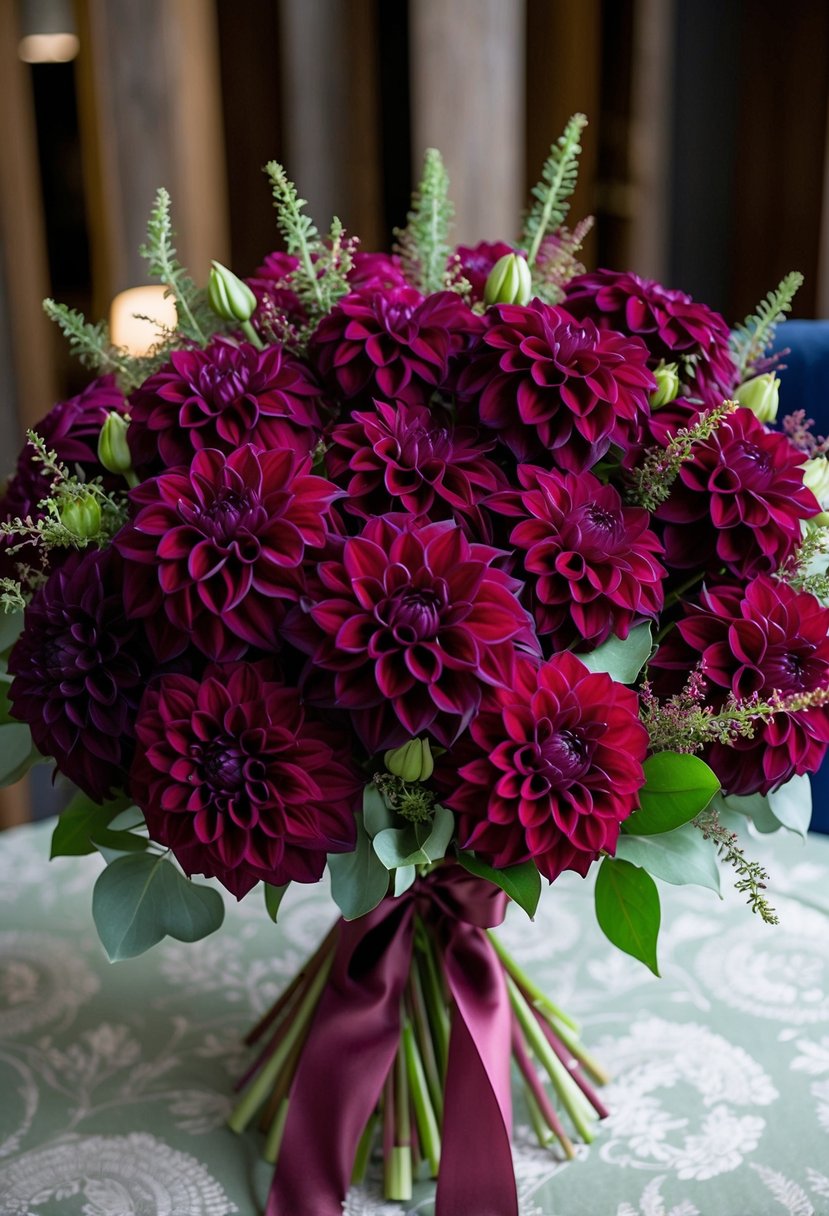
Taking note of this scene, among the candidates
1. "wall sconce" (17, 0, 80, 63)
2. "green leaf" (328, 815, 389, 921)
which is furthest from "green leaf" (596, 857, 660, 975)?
"wall sconce" (17, 0, 80, 63)

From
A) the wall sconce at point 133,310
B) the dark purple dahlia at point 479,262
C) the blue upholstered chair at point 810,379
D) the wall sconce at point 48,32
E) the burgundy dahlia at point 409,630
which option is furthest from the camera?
the wall sconce at point 48,32

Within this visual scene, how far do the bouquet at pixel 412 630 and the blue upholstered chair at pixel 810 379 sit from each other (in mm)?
271

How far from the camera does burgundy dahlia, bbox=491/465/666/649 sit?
512mm

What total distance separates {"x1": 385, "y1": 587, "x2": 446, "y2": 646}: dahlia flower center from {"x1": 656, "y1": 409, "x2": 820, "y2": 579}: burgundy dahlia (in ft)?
0.49

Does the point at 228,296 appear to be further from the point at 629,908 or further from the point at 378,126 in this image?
the point at 378,126

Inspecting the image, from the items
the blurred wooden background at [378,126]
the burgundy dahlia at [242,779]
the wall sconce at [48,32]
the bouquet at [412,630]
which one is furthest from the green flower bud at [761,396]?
the wall sconce at [48,32]

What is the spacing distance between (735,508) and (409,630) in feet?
0.60

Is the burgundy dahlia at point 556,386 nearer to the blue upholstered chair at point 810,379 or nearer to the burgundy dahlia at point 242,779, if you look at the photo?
the burgundy dahlia at point 242,779

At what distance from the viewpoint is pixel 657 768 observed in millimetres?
539

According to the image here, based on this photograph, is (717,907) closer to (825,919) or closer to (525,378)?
(825,919)

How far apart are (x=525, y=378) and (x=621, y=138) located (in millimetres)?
2223

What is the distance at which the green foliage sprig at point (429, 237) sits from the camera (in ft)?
2.28

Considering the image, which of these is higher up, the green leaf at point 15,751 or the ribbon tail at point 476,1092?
the green leaf at point 15,751

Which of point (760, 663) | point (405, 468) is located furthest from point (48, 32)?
point (760, 663)
